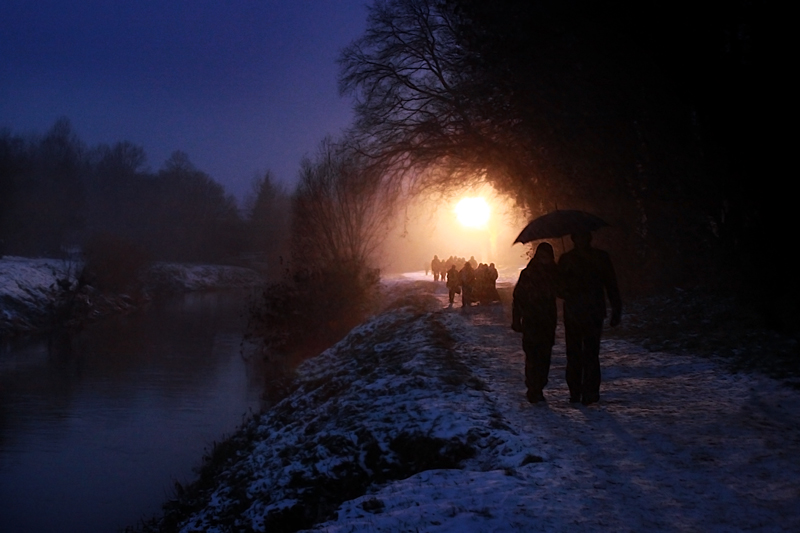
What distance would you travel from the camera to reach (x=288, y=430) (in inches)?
489

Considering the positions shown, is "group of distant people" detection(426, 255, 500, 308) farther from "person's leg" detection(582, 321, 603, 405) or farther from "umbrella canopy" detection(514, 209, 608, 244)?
"person's leg" detection(582, 321, 603, 405)

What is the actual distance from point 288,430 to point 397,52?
15.1 metres

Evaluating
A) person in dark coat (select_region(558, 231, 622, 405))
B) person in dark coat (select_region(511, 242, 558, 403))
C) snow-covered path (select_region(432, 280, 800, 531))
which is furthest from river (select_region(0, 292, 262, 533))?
person in dark coat (select_region(558, 231, 622, 405))

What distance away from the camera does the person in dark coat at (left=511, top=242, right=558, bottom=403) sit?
28.6ft

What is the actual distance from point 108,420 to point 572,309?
13908 mm

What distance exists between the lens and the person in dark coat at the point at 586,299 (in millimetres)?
8398

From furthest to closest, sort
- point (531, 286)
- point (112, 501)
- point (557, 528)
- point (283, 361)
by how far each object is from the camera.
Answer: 1. point (283, 361)
2. point (112, 501)
3. point (531, 286)
4. point (557, 528)

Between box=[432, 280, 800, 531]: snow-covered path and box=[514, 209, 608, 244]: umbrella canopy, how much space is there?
7.25 feet

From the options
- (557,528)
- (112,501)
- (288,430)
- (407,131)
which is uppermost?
(407,131)

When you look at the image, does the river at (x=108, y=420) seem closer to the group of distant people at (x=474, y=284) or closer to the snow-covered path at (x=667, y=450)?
the snow-covered path at (x=667, y=450)

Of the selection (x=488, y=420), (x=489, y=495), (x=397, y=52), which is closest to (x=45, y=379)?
(x=397, y=52)

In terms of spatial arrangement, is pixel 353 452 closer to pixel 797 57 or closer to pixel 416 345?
pixel 416 345

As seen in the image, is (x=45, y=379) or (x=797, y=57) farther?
(x=45, y=379)

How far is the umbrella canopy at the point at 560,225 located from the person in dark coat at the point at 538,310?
0.59ft
